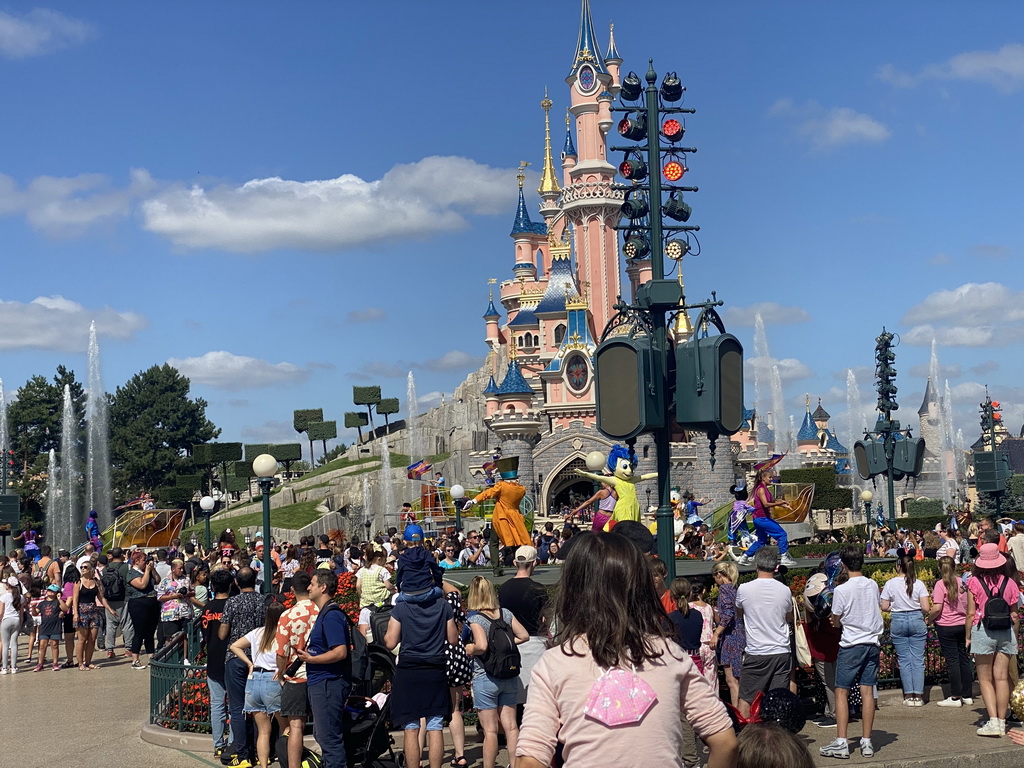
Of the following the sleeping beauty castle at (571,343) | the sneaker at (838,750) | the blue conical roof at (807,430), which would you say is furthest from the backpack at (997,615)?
the blue conical roof at (807,430)

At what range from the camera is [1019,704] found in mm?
6746

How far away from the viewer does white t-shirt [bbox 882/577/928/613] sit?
9531 mm

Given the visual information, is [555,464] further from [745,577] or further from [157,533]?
[745,577]

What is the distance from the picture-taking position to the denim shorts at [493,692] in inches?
307

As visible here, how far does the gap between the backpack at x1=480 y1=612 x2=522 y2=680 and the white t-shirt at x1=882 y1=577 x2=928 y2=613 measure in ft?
11.9

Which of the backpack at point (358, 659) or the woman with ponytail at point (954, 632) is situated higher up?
the backpack at point (358, 659)

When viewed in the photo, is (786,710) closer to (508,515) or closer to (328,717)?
(328,717)

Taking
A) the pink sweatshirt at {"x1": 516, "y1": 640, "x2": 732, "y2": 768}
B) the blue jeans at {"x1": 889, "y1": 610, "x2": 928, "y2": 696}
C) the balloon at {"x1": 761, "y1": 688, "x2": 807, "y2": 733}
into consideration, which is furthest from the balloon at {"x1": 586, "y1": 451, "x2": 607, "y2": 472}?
the pink sweatshirt at {"x1": 516, "y1": 640, "x2": 732, "y2": 768}

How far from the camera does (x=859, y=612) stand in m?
8.32

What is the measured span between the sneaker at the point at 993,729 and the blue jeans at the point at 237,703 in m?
5.86

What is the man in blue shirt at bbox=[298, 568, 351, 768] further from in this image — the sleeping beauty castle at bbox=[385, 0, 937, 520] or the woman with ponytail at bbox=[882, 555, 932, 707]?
the sleeping beauty castle at bbox=[385, 0, 937, 520]

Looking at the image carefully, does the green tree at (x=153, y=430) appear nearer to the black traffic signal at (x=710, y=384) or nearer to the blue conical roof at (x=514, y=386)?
the blue conical roof at (x=514, y=386)

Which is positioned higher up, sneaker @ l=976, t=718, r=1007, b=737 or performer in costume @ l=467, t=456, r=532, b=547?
performer in costume @ l=467, t=456, r=532, b=547

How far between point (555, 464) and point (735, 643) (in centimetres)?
4746
